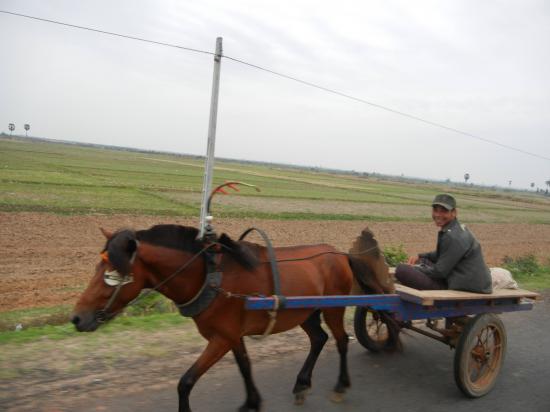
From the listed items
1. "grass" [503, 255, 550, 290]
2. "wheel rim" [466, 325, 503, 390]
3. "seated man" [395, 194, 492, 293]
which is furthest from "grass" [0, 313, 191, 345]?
"grass" [503, 255, 550, 290]

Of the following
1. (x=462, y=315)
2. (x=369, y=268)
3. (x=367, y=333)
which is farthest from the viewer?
(x=367, y=333)

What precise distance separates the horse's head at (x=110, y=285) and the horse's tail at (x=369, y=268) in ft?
8.07

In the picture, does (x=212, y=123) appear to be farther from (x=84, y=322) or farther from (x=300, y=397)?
(x=300, y=397)

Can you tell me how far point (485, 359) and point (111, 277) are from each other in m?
4.13

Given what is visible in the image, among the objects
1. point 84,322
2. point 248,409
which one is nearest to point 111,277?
point 84,322

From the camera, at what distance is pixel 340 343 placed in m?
4.77

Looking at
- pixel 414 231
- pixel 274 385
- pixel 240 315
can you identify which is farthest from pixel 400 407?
pixel 414 231

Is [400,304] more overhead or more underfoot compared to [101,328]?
more overhead

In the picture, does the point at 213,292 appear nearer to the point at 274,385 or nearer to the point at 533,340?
the point at 274,385

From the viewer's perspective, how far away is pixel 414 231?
79.2ft

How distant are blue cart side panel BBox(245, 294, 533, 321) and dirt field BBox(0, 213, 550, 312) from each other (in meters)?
6.24

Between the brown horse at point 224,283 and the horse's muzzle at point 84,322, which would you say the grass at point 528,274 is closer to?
the brown horse at point 224,283

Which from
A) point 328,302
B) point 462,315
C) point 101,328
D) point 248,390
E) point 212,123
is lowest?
point 101,328

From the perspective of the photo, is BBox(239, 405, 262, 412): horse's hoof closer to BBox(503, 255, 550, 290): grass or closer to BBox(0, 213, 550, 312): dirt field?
BBox(0, 213, 550, 312): dirt field
